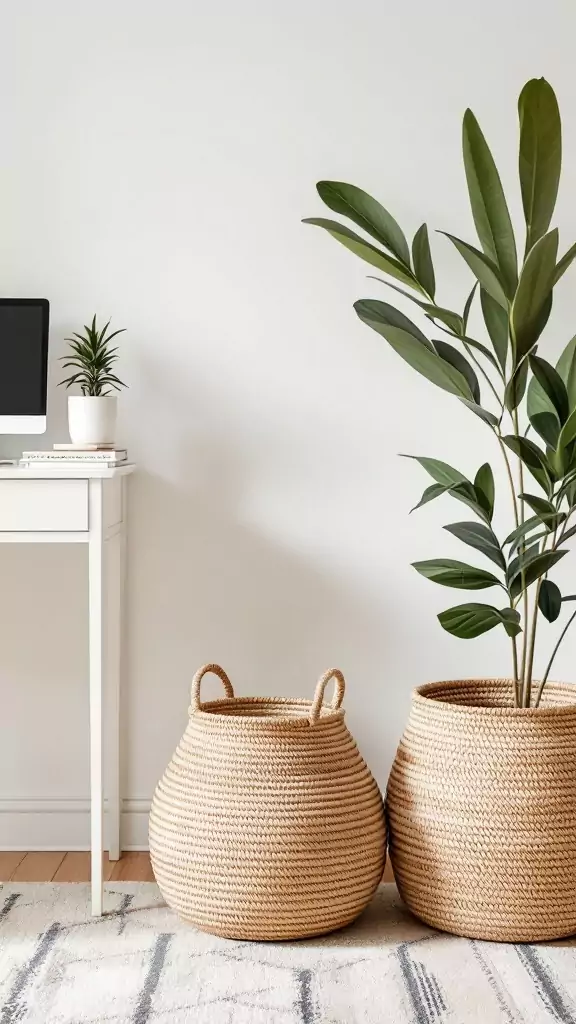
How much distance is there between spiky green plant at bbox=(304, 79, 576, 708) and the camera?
1741 mm

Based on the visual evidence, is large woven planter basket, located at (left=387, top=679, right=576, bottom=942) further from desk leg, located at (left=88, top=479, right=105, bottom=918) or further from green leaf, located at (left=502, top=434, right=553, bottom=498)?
desk leg, located at (left=88, top=479, right=105, bottom=918)

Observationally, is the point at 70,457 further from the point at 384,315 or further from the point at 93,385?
the point at 384,315

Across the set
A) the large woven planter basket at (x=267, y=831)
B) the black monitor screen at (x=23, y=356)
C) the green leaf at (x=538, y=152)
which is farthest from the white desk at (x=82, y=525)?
the green leaf at (x=538, y=152)

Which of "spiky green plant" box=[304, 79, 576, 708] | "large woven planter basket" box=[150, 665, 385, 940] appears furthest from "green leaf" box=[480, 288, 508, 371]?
"large woven planter basket" box=[150, 665, 385, 940]

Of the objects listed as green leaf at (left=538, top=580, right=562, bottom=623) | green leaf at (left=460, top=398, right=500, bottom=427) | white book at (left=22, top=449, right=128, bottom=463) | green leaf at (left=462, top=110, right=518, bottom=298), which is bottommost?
green leaf at (left=538, top=580, right=562, bottom=623)

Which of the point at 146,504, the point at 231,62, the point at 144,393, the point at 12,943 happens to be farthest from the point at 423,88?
the point at 12,943

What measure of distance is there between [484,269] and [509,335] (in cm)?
12

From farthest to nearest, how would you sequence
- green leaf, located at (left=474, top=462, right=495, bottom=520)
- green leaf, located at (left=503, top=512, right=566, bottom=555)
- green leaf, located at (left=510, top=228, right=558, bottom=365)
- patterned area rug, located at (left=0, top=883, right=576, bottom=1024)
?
green leaf, located at (left=474, top=462, right=495, bottom=520) → green leaf, located at (left=503, top=512, right=566, bottom=555) → green leaf, located at (left=510, top=228, right=558, bottom=365) → patterned area rug, located at (left=0, top=883, right=576, bottom=1024)

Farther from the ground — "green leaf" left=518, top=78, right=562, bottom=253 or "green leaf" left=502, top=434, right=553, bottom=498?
"green leaf" left=518, top=78, right=562, bottom=253

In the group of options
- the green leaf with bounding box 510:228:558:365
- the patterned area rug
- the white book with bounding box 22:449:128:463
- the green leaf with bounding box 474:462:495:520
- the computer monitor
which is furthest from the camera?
the computer monitor

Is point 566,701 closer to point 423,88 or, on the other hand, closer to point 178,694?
point 178,694

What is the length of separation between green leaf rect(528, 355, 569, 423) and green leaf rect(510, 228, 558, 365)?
42 millimetres

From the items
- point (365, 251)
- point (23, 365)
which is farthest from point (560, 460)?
point (23, 365)

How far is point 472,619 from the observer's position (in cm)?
184
